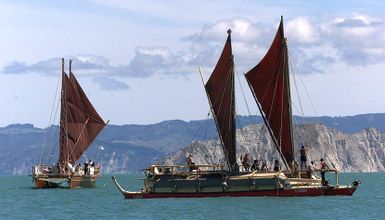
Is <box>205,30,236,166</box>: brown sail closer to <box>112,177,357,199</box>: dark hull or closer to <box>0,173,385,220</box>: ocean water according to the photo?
<box>112,177,357,199</box>: dark hull

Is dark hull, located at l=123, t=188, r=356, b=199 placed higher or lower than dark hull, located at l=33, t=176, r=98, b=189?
lower

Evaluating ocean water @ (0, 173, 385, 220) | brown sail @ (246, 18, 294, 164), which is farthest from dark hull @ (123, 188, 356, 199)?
brown sail @ (246, 18, 294, 164)

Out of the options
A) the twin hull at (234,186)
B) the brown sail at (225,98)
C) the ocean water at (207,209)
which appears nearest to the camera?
the ocean water at (207,209)

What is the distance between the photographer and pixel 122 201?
9700 cm

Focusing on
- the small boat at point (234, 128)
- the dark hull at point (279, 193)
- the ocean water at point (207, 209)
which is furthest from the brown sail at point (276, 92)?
the ocean water at point (207, 209)

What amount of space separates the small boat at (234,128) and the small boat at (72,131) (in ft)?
127

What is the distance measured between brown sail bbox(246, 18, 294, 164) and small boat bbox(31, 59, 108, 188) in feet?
142

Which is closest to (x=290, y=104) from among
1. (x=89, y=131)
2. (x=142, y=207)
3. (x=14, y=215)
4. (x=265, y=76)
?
(x=265, y=76)

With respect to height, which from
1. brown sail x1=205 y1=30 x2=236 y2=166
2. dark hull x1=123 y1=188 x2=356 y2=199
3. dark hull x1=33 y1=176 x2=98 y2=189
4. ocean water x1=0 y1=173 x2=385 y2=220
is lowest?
ocean water x1=0 y1=173 x2=385 y2=220

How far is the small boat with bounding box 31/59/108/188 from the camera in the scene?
129 metres

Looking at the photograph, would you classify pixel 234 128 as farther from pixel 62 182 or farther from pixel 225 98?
pixel 62 182

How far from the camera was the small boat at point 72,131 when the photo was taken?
422 feet

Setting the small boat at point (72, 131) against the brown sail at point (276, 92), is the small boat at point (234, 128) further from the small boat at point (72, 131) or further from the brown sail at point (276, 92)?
the small boat at point (72, 131)

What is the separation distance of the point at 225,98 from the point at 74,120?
142ft
